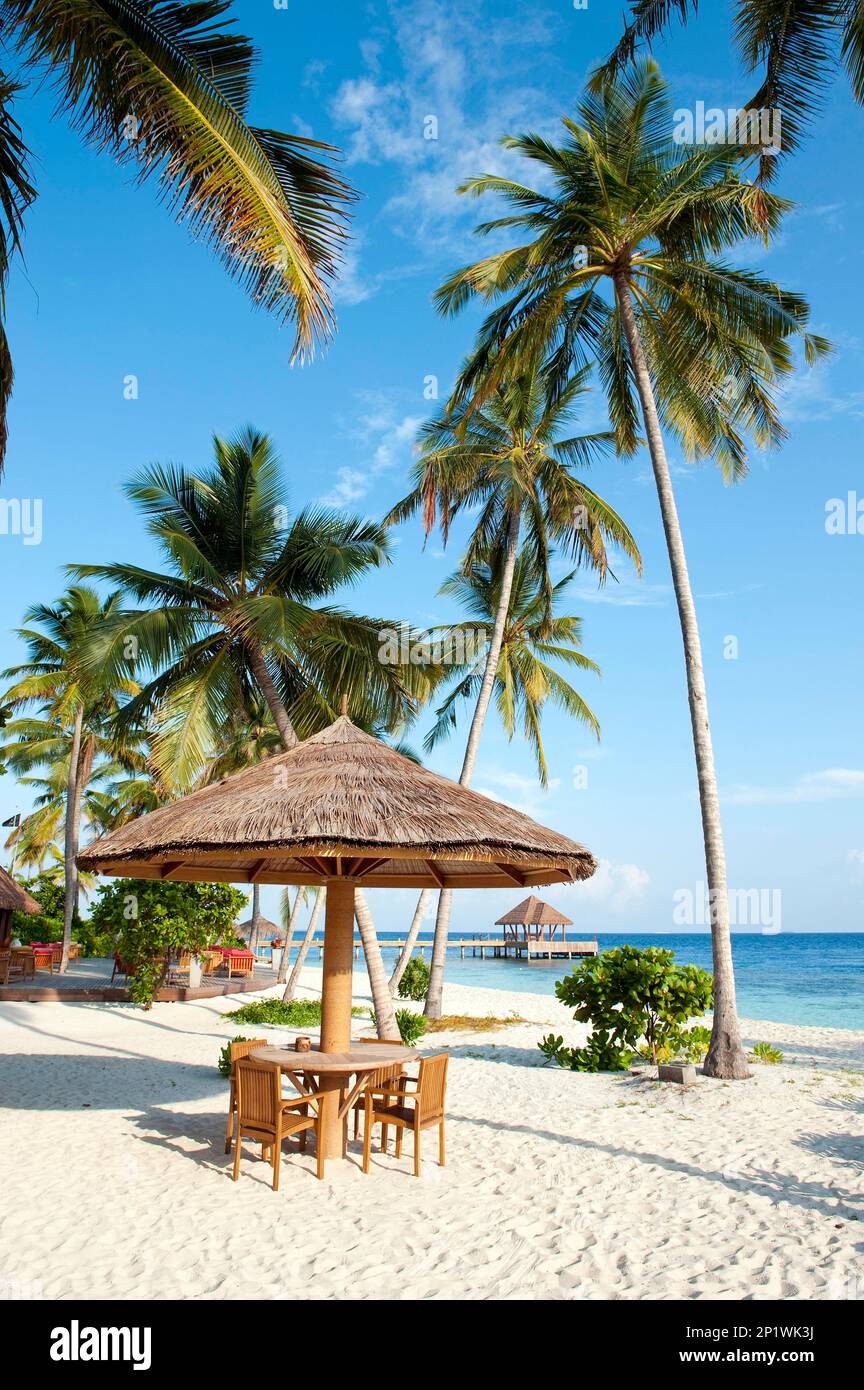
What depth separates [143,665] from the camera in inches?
517

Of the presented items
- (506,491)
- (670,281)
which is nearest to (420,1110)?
(670,281)

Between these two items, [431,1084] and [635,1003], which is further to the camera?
[635,1003]

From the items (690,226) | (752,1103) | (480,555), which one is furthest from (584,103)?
(752,1103)

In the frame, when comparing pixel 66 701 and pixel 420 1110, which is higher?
pixel 66 701

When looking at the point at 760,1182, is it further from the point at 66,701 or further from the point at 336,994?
the point at 66,701

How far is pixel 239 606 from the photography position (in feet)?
41.9

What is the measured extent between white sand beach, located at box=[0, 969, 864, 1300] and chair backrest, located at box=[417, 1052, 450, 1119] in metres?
0.46

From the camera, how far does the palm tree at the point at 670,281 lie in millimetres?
10734

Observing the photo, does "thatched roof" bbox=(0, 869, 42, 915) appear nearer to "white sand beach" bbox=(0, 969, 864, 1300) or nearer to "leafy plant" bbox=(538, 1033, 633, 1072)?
"white sand beach" bbox=(0, 969, 864, 1300)

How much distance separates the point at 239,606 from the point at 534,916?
4352 cm

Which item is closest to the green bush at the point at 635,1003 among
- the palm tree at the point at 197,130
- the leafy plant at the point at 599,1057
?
the leafy plant at the point at 599,1057

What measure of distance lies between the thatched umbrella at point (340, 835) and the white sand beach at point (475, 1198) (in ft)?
4.08

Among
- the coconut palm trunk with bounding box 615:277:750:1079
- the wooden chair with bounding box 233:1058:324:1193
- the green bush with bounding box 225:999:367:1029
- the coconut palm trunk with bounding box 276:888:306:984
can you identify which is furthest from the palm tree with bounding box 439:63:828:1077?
the coconut palm trunk with bounding box 276:888:306:984
